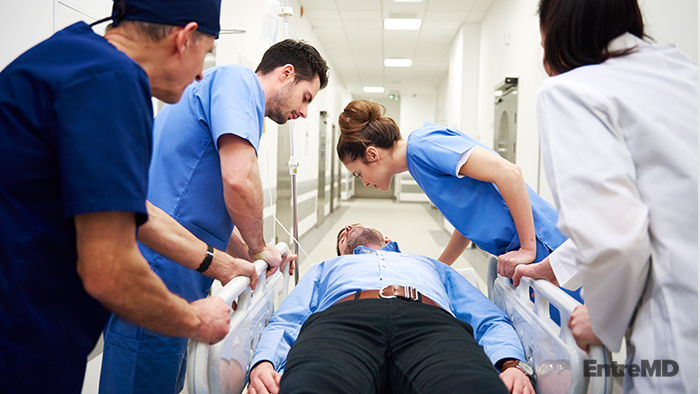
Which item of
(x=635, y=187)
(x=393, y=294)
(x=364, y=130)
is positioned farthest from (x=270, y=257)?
(x=635, y=187)

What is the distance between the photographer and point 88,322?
789 millimetres

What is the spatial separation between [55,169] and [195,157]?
73 cm

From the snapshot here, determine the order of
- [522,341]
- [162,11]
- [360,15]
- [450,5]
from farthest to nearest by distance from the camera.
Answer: [360,15]
[450,5]
[522,341]
[162,11]

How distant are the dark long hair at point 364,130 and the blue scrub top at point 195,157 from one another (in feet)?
2.13

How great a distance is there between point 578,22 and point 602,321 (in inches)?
23.6

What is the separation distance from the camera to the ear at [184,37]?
799mm

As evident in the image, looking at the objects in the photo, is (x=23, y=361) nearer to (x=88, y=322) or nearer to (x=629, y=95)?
(x=88, y=322)

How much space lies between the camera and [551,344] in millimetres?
1193

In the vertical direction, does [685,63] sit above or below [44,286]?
above

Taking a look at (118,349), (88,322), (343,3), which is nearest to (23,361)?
(88,322)

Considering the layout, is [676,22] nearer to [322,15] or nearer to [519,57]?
[519,57]

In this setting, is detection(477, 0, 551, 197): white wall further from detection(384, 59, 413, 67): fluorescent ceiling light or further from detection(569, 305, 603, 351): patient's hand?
detection(384, 59, 413, 67): fluorescent ceiling light

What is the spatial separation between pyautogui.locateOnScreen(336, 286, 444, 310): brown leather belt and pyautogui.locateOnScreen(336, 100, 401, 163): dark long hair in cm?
69

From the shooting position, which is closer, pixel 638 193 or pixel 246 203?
pixel 638 193
